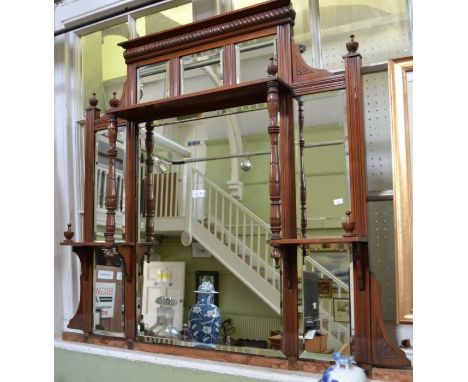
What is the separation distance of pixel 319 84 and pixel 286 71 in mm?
143

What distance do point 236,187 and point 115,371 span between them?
3.06ft

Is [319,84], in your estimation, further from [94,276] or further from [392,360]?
[94,276]

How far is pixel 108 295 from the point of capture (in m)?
2.08

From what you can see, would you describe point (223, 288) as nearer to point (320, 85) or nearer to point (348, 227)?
point (348, 227)

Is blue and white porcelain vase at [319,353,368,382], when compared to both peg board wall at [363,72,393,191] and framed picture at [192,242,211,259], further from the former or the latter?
framed picture at [192,242,211,259]

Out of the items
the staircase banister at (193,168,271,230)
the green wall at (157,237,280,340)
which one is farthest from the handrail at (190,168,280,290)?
the green wall at (157,237,280,340)

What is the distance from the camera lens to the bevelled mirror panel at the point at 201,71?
6.08 ft

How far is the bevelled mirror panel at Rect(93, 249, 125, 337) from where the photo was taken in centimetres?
203

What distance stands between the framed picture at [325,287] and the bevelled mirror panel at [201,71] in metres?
0.87

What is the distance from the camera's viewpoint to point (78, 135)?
7.90ft

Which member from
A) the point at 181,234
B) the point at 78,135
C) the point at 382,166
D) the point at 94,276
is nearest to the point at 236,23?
the point at 382,166

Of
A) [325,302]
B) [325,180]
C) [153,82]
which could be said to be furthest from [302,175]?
[153,82]

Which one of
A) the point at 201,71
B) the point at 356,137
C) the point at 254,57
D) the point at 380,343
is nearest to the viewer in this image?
the point at 380,343

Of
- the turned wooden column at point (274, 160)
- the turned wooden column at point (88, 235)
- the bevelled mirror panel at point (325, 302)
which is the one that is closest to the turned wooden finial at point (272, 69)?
the turned wooden column at point (274, 160)
